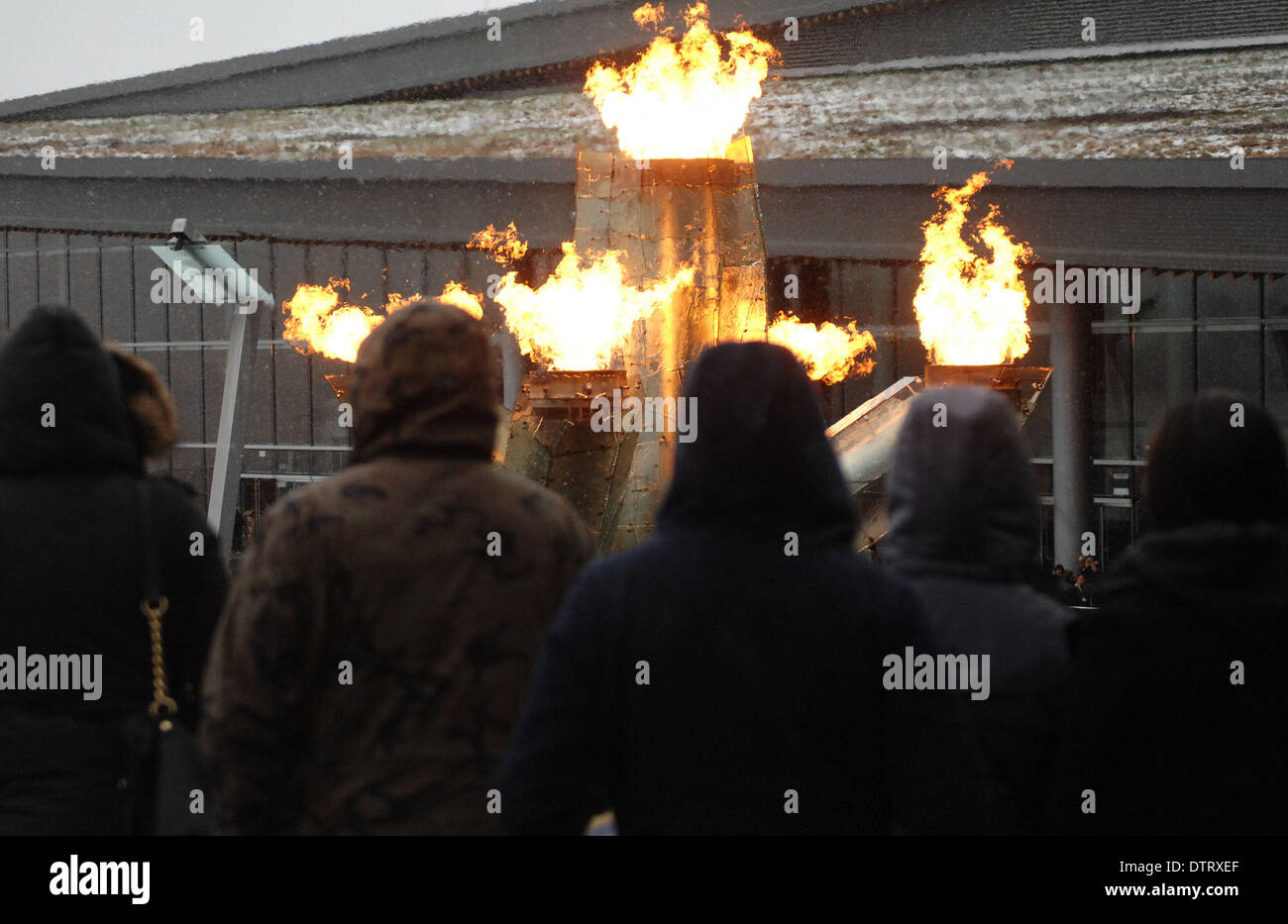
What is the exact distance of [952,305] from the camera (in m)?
10.5

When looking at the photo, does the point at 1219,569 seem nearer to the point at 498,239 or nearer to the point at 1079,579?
the point at 1079,579

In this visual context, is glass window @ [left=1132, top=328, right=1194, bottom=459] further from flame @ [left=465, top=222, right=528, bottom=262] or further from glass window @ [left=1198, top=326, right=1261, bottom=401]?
flame @ [left=465, top=222, right=528, bottom=262]

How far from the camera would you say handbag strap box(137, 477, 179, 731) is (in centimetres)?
326

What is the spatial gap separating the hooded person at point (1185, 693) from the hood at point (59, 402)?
2.39m

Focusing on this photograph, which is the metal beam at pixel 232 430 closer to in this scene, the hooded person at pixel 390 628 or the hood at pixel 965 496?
Result: the hooded person at pixel 390 628

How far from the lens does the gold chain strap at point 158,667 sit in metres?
3.26

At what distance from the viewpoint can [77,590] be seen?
3.23 m

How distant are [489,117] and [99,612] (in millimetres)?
19043

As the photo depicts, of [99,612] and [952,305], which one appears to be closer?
[99,612]

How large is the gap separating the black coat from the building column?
55.6 feet

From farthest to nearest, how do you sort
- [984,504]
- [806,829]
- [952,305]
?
[952,305] < [984,504] < [806,829]

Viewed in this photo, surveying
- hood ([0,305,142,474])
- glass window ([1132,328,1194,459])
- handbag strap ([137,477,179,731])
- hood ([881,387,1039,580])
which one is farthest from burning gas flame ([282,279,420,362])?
hood ([881,387,1039,580])
